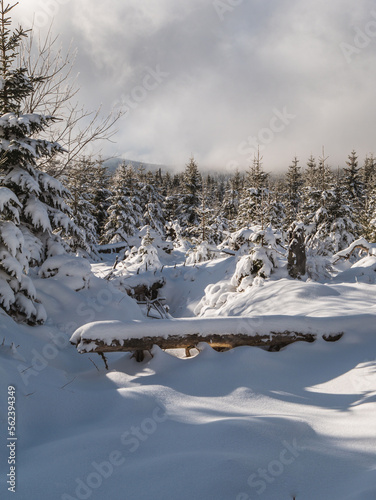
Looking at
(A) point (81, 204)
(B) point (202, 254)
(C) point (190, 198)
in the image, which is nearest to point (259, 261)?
(B) point (202, 254)

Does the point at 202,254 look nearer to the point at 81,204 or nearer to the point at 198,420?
the point at 198,420

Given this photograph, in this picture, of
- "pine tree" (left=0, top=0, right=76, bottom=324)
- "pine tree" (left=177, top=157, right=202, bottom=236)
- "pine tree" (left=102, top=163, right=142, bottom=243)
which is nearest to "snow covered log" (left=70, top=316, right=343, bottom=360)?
"pine tree" (left=0, top=0, right=76, bottom=324)

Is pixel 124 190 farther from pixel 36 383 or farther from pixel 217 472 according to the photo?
pixel 217 472

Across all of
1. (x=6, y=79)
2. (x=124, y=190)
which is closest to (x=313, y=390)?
(x=6, y=79)

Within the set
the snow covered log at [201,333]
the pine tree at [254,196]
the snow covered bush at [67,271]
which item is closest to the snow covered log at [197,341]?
the snow covered log at [201,333]

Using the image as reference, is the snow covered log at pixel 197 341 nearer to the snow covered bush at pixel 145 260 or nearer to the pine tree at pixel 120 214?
the snow covered bush at pixel 145 260

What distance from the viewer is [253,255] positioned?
860 centimetres

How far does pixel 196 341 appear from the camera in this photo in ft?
12.9

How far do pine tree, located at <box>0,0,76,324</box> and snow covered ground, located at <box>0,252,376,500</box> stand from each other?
1.97 feet

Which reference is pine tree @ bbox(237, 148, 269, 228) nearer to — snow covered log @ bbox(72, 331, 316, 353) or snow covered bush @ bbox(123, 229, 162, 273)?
snow covered bush @ bbox(123, 229, 162, 273)

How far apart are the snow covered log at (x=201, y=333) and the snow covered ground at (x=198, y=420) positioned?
112 millimetres

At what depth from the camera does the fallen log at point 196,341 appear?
3660 mm

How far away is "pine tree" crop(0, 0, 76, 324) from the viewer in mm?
5039

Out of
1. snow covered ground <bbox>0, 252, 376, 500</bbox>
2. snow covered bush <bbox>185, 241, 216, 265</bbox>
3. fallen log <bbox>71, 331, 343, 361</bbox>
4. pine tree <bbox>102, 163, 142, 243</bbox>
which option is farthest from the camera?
pine tree <bbox>102, 163, 142, 243</bbox>
